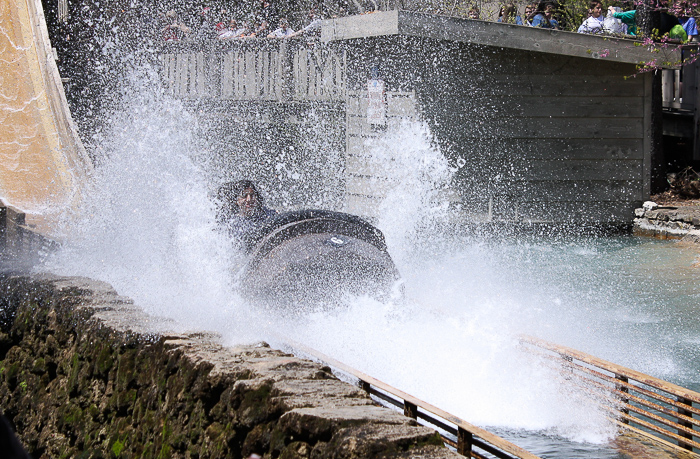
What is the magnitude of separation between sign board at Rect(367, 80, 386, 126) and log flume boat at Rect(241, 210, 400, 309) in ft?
16.8

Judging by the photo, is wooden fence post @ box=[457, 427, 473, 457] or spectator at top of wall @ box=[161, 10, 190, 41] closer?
wooden fence post @ box=[457, 427, 473, 457]

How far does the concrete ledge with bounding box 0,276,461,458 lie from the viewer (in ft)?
8.46

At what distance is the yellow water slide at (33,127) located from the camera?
1071 centimetres

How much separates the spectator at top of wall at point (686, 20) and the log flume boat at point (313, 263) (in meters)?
7.90

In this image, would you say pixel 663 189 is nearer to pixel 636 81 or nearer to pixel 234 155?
pixel 636 81

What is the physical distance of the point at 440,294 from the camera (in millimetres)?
7801

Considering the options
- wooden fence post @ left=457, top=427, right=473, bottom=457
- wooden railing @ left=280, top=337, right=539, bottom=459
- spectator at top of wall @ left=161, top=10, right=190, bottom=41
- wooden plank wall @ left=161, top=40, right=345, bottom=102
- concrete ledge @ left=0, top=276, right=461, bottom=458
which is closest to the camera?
concrete ledge @ left=0, top=276, right=461, bottom=458

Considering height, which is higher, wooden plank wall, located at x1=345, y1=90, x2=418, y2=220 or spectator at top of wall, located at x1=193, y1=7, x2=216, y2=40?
spectator at top of wall, located at x1=193, y1=7, x2=216, y2=40

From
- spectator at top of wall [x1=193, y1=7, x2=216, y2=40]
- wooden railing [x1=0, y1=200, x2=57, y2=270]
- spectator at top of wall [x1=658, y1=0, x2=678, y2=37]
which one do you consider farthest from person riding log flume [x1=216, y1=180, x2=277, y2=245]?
spectator at top of wall [x1=193, y1=7, x2=216, y2=40]

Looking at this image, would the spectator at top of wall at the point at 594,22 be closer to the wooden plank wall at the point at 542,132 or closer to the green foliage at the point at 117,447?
the wooden plank wall at the point at 542,132

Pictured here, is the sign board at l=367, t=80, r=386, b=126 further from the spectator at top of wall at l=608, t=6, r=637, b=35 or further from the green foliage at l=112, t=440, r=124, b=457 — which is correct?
the green foliage at l=112, t=440, r=124, b=457

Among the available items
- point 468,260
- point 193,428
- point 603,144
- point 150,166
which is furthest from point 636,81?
point 193,428

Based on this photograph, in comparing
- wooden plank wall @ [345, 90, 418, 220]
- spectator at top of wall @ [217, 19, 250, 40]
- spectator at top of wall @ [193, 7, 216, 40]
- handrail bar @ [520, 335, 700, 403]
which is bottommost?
handrail bar @ [520, 335, 700, 403]

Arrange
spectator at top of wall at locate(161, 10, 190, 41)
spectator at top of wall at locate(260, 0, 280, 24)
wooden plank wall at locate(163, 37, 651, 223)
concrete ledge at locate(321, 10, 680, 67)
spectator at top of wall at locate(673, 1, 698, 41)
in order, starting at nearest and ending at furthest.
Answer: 1. concrete ledge at locate(321, 10, 680, 67)
2. wooden plank wall at locate(163, 37, 651, 223)
3. spectator at top of wall at locate(673, 1, 698, 41)
4. spectator at top of wall at locate(161, 10, 190, 41)
5. spectator at top of wall at locate(260, 0, 280, 24)
